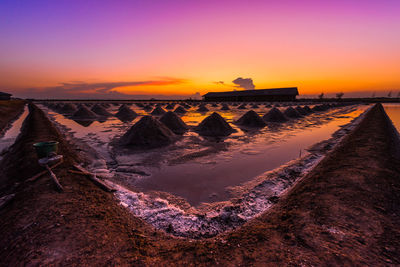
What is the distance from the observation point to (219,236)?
3.08 m

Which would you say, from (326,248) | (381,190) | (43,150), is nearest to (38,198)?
(43,150)

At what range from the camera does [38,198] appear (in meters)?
3.73

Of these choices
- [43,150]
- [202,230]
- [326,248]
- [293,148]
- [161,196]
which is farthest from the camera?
[293,148]

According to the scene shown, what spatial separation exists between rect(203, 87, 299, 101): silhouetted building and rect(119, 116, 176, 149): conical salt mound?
6564cm

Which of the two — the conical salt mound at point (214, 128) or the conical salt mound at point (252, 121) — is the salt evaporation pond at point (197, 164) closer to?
the conical salt mound at point (214, 128)

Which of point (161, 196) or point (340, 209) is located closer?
point (340, 209)

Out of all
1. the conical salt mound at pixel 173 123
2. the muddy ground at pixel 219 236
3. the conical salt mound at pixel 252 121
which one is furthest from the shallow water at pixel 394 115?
the conical salt mound at pixel 173 123

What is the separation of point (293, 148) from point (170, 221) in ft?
27.6

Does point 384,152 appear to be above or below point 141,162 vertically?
above

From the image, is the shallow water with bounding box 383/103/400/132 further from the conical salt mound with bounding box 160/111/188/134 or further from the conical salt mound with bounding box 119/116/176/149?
the conical salt mound with bounding box 119/116/176/149

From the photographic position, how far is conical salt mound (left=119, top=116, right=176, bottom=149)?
31.1ft

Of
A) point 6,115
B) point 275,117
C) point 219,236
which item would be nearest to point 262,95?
point 275,117

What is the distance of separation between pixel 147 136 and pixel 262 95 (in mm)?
66887

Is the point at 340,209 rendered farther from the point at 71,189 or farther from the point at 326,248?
the point at 71,189
